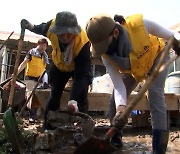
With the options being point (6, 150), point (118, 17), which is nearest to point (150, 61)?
point (118, 17)

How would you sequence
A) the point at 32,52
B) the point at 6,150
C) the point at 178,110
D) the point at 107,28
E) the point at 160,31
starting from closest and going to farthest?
the point at 107,28 → the point at 160,31 → the point at 6,150 → the point at 178,110 → the point at 32,52

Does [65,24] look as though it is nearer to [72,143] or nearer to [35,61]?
[72,143]

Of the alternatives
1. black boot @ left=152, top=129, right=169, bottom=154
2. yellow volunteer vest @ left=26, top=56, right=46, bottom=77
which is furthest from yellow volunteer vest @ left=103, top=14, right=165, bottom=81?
yellow volunteer vest @ left=26, top=56, right=46, bottom=77

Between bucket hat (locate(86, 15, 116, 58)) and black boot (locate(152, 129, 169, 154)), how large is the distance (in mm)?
970

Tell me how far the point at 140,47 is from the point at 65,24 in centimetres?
99

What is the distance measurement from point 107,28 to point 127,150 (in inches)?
72.3

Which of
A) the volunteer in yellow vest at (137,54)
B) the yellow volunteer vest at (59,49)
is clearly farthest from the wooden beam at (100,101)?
the volunteer in yellow vest at (137,54)

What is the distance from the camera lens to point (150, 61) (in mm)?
2850

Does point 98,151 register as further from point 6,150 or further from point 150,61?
point 6,150

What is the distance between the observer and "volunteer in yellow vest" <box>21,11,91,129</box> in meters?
3.31

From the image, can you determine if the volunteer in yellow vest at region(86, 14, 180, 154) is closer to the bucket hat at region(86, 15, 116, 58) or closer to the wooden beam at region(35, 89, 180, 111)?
the bucket hat at region(86, 15, 116, 58)

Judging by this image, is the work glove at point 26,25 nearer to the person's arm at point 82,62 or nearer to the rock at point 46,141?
the person's arm at point 82,62

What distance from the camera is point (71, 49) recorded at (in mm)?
3480

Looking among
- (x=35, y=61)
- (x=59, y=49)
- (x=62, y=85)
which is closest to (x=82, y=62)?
(x=59, y=49)
